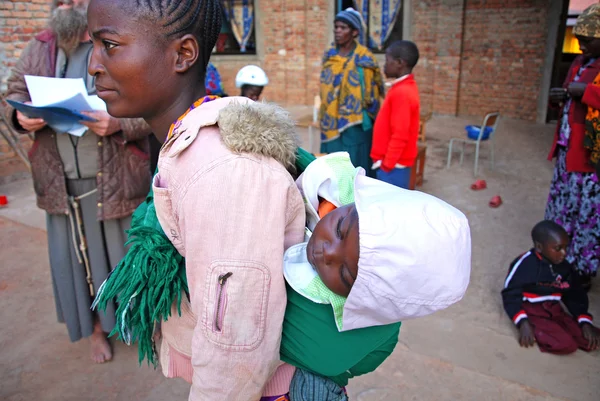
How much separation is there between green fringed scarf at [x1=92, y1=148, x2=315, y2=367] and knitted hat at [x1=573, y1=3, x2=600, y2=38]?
3018 millimetres

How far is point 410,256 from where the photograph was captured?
875 millimetres

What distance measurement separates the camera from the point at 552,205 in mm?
3885

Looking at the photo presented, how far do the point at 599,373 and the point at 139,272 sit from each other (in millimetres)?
2843

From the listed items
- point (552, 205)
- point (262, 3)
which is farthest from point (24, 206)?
point (262, 3)

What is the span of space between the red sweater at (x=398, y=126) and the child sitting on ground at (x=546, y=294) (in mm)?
1251

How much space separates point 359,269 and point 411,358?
2.15 meters

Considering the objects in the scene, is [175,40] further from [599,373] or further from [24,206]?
[24,206]

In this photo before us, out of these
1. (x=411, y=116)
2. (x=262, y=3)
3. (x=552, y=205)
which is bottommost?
(x=552, y=205)

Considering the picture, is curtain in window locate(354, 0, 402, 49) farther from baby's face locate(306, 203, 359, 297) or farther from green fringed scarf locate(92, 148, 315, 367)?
baby's face locate(306, 203, 359, 297)

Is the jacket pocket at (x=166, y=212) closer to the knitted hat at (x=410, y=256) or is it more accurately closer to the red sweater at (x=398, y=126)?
the knitted hat at (x=410, y=256)

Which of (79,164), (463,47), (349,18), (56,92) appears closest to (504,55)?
(463,47)

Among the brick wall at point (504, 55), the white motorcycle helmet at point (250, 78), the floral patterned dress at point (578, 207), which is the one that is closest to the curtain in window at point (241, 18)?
the brick wall at point (504, 55)

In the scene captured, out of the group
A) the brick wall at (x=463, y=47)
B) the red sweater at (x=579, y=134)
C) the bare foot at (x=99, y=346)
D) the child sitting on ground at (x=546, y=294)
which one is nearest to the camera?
the bare foot at (x=99, y=346)

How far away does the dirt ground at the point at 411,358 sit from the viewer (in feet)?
8.61
